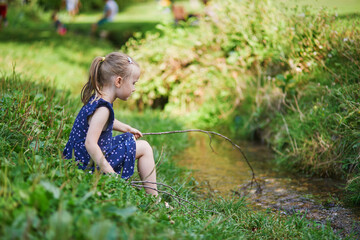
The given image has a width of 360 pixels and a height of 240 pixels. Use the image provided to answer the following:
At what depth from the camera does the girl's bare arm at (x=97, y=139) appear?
2484 mm

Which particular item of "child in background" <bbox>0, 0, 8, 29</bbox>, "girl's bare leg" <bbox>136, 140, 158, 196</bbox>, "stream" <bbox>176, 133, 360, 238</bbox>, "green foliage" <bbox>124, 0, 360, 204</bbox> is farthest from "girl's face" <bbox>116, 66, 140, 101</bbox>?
"child in background" <bbox>0, 0, 8, 29</bbox>

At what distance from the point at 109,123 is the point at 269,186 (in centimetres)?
176

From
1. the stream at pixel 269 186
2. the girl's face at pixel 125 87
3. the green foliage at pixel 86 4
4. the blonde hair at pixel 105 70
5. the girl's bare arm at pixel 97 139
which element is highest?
the green foliage at pixel 86 4

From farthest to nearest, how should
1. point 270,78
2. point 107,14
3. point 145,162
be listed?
1. point 107,14
2. point 270,78
3. point 145,162

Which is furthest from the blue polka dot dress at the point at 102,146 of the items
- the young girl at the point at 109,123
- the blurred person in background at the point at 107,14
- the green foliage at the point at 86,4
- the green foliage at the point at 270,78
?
the green foliage at the point at 86,4

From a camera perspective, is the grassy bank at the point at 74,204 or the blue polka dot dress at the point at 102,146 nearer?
the grassy bank at the point at 74,204

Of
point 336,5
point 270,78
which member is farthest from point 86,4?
point 336,5

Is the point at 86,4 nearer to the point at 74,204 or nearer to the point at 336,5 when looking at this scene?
the point at 336,5

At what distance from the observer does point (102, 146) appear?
274 centimetres

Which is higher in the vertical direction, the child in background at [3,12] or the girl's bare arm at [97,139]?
the child in background at [3,12]

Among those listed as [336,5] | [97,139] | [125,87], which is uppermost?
[336,5]

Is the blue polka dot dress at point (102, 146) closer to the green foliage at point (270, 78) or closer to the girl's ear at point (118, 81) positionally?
the girl's ear at point (118, 81)

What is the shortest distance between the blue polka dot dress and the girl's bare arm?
0.06 metres

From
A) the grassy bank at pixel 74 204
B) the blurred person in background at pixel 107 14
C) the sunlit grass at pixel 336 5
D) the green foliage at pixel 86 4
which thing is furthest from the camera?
the green foliage at pixel 86 4
